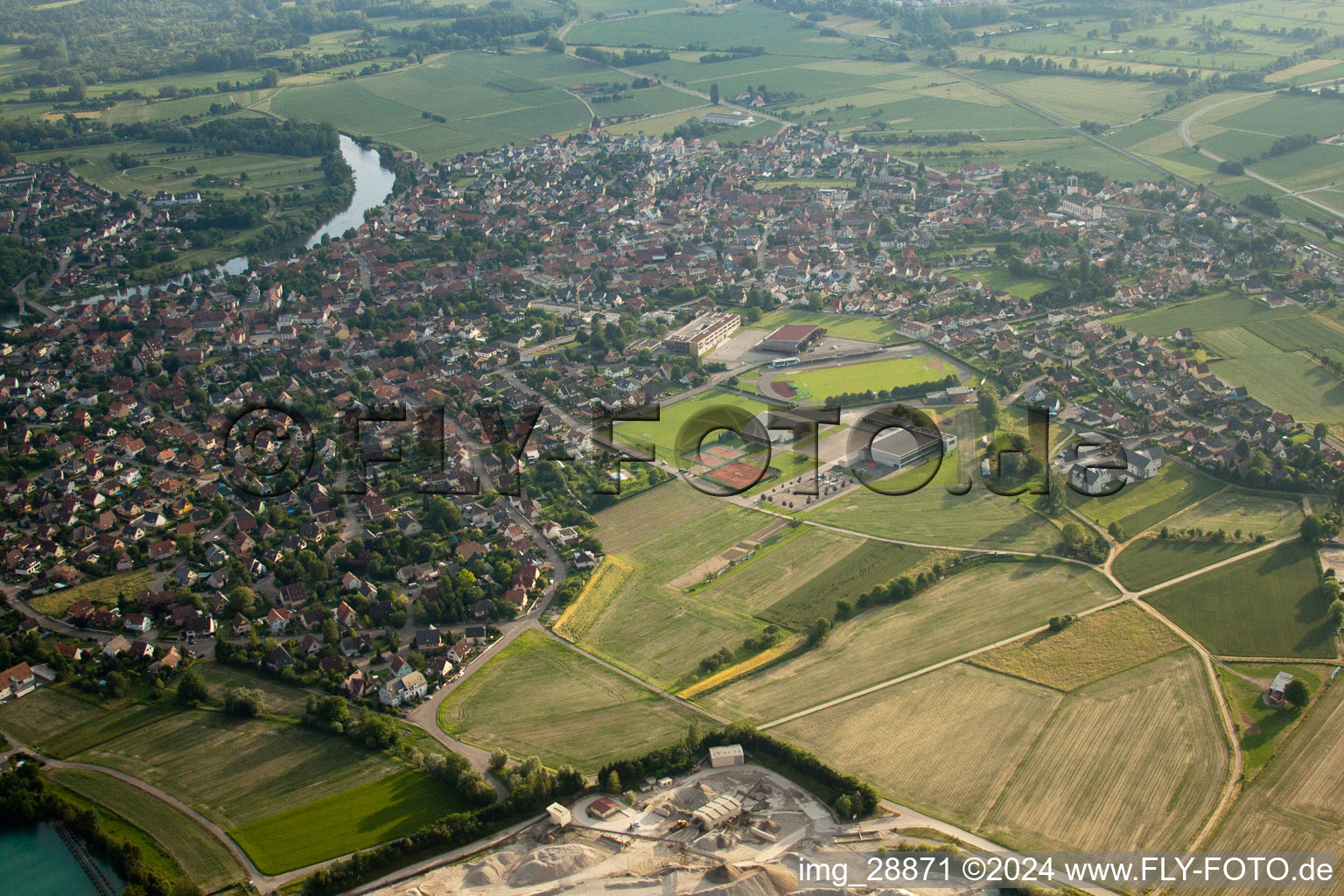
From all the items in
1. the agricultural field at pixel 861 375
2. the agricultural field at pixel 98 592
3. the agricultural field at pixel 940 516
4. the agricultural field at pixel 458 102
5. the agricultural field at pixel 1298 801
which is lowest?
the agricultural field at pixel 1298 801

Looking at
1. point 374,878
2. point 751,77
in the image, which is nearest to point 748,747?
point 374,878

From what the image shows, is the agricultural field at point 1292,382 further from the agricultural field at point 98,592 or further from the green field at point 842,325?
the agricultural field at point 98,592

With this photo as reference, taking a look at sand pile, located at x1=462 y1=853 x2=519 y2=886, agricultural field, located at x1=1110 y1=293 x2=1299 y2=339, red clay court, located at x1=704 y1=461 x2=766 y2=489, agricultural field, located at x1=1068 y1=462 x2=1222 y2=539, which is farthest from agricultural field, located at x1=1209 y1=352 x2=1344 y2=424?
sand pile, located at x1=462 y1=853 x2=519 y2=886

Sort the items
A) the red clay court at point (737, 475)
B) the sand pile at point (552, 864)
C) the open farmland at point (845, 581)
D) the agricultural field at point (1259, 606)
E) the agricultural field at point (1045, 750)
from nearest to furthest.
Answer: the sand pile at point (552, 864)
the agricultural field at point (1045, 750)
the agricultural field at point (1259, 606)
the open farmland at point (845, 581)
the red clay court at point (737, 475)

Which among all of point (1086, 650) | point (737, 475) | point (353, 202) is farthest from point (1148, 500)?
point (353, 202)

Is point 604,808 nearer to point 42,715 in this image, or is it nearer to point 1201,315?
point 42,715

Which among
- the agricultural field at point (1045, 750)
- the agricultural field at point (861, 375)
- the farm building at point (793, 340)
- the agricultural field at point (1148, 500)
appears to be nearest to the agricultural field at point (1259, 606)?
the agricultural field at point (1045, 750)

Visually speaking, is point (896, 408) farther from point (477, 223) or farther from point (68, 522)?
point (477, 223)

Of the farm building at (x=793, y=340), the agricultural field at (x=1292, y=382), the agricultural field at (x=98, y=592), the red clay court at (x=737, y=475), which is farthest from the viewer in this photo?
the farm building at (x=793, y=340)
